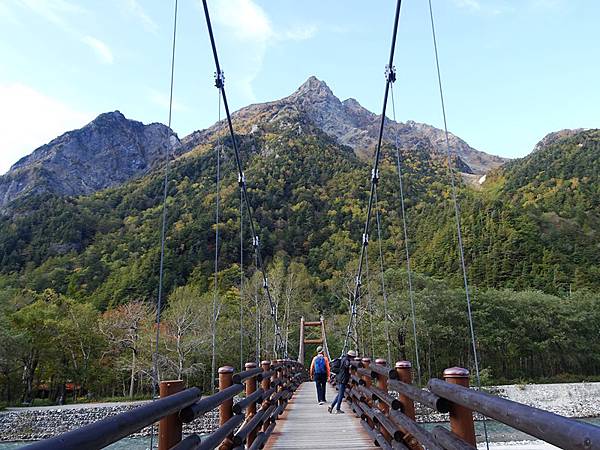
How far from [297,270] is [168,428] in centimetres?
3236

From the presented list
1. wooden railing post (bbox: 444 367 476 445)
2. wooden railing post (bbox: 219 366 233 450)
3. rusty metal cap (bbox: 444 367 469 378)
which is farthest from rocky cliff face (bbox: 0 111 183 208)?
wooden railing post (bbox: 444 367 476 445)

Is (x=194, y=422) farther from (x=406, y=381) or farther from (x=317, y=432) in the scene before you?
(x=406, y=381)

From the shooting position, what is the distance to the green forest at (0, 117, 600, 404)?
73.2ft

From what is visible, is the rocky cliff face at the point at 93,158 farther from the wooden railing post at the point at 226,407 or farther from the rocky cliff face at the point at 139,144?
the wooden railing post at the point at 226,407

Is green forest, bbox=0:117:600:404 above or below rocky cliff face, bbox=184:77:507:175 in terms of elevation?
below

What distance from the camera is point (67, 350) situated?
2283cm

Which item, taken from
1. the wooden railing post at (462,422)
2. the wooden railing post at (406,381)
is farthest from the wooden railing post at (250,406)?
the wooden railing post at (462,422)

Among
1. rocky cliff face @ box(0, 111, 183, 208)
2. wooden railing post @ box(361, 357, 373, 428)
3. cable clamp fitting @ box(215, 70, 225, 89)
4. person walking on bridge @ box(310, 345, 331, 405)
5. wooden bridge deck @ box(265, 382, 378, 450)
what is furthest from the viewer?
rocky cliff face @ box(0, 111, 183, 208)

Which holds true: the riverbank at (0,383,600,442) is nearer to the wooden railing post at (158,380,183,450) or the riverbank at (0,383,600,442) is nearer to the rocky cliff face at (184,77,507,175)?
the wooden railing post at (158,380,183,450)

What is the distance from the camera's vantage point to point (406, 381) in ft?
8.48

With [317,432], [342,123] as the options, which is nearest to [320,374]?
[317,432]

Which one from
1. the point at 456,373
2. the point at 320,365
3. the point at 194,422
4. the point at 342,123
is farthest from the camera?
the point at 342,123

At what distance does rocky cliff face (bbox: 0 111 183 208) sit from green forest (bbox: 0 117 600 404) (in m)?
20.8

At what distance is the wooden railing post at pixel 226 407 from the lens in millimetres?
2453
